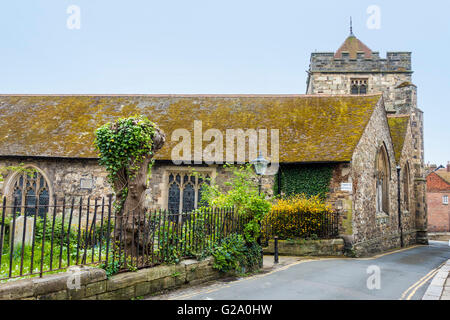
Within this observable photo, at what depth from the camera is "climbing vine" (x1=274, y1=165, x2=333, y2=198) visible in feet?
46.1

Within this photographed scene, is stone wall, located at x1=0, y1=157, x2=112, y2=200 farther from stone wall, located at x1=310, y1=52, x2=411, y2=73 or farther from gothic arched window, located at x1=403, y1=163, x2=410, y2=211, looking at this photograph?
stone wall, located at x1=310, y1=52, x2=411, y2=73

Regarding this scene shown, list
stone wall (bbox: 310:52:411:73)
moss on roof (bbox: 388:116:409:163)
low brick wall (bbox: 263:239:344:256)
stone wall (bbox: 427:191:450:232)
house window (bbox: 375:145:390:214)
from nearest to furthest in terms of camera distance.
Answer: low brick wall (bbox: 263:239:344:256) → house window (bbox: 375:145:390:214) → moss on roof (bbox: 388:116:409:163) → stone wall (bbox: 310:52:411:73) → stone wall (bbox: 427:191:450:232)

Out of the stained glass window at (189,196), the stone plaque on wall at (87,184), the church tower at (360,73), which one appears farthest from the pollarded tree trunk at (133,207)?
the church tower at (360,73)

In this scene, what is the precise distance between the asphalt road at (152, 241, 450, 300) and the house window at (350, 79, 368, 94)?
2088cm

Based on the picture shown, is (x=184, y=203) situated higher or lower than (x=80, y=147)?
lower

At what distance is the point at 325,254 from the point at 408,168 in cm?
1114

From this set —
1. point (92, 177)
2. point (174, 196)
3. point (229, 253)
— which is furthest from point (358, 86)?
point (229, 253)

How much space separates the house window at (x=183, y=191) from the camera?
15.2 metres

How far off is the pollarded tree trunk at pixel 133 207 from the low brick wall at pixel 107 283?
65 centimetres

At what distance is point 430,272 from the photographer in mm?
10047

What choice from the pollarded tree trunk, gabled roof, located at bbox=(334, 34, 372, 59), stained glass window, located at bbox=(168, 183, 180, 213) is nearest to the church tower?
gabled roof, located at bbox=(334, 34, 372, 59)
